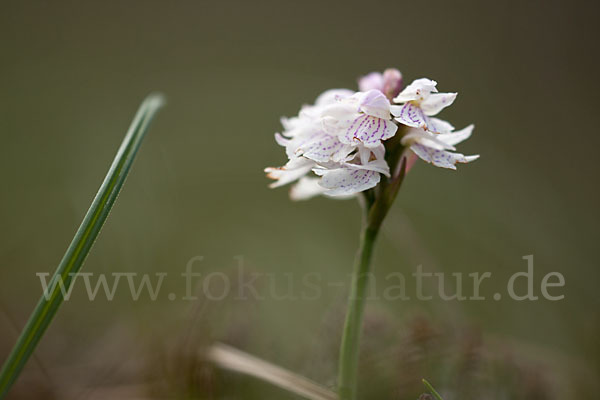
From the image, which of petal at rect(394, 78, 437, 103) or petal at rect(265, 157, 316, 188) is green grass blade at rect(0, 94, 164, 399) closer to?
petal at rect(265, 157, 316, 188)

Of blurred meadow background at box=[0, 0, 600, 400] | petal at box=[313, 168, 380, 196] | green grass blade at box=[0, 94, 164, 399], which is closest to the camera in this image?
green grass blade at box=[0, 94, 164, 399]

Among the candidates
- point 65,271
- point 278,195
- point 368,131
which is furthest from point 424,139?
point 278,195

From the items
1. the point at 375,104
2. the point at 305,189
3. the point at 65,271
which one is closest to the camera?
the point at 65,271

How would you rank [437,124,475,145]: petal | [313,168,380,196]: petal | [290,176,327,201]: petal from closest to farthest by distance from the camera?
[313,168,380,196]: petal, [437,124,475,145]: petal, [290,176,327,201]: petal

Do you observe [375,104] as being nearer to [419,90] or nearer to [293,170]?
[419,90]

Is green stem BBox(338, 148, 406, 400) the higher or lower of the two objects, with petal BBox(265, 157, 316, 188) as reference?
lower

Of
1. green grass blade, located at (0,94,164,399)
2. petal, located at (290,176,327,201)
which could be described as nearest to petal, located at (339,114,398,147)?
petal, located at (290,176,327,201)
